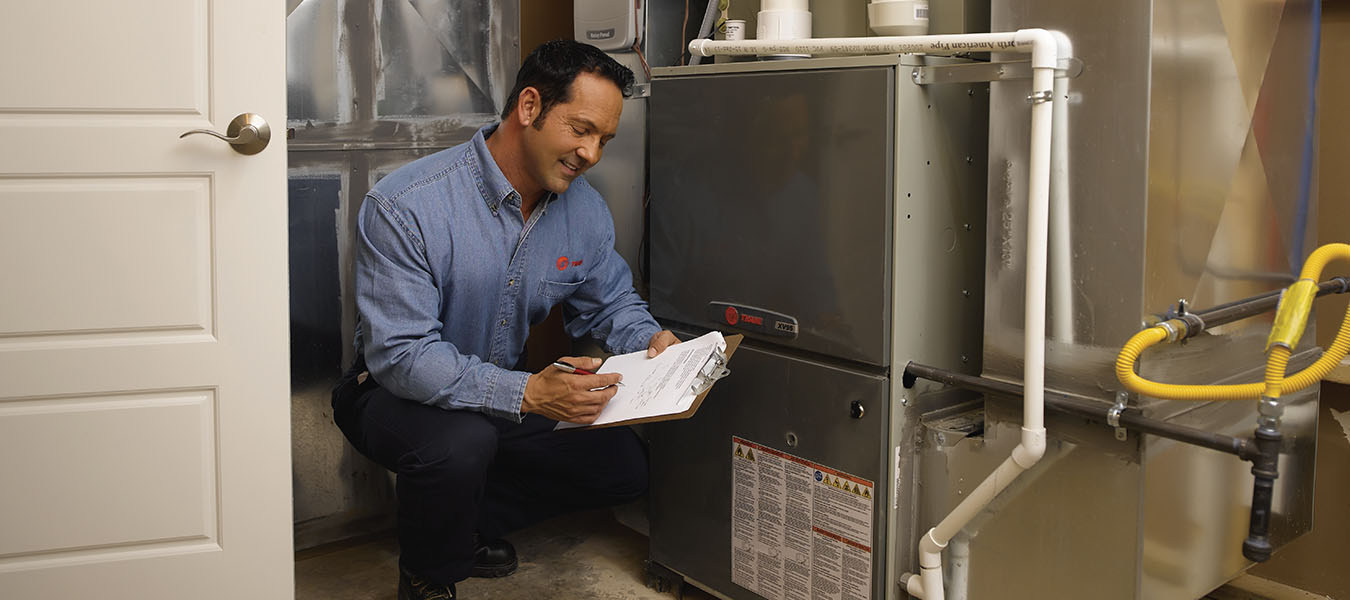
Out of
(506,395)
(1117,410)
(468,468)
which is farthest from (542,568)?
(1117,410)

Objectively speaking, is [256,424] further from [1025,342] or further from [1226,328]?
[1226,328]

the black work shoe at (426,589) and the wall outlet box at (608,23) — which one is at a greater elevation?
the wall outlet box at (608,23)

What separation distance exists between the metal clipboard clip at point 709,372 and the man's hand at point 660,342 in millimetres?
201

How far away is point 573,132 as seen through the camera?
206 cm

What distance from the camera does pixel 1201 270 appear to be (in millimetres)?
1671

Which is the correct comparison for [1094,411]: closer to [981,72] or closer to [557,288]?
[981,72]

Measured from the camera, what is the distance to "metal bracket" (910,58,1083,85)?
63.2 inches

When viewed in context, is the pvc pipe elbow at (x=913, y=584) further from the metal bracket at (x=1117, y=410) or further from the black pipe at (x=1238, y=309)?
the black pipe at (x=1238, y=309)

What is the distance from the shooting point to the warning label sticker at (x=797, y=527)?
1.91m

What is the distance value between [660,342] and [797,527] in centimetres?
41

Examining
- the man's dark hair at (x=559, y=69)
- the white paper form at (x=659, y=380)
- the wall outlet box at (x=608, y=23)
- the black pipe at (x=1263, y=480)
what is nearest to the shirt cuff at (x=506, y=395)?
the white paper form at (x=659, y=380)

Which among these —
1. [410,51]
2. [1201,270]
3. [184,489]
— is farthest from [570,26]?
[1201,270]

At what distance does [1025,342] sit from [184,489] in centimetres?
132

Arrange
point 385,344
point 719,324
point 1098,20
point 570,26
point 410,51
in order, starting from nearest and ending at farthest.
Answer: point 1098,20
point 385,344
point 719,324
point 410,51
point 570,26
